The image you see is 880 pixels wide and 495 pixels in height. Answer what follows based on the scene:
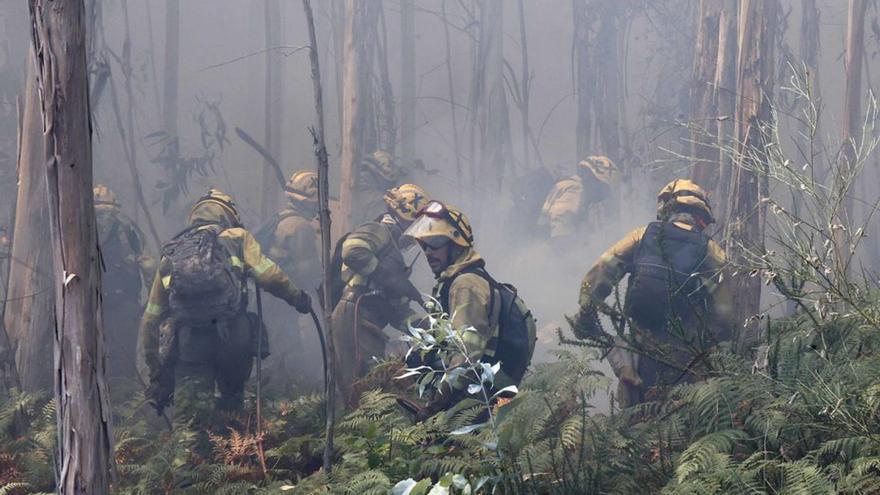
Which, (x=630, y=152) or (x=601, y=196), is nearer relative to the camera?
(x=601, y=196)

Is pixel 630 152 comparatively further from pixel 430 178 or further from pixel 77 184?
pixel 77 184

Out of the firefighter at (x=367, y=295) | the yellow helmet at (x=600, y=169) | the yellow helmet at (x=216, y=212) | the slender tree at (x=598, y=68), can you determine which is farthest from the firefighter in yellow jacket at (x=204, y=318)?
the slender tree at (x=598, y=68)

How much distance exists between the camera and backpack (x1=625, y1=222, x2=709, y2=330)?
5.93 metres

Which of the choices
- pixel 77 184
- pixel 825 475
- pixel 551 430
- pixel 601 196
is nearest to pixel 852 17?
pixel 601 196

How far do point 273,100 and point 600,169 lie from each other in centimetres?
555

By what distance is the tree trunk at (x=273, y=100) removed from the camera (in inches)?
585

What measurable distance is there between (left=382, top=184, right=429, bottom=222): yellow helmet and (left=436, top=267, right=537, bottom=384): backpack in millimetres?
2799

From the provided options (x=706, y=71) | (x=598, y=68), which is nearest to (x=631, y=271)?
(x=706, y=71)

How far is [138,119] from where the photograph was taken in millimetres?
15453

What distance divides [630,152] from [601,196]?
7.51ft

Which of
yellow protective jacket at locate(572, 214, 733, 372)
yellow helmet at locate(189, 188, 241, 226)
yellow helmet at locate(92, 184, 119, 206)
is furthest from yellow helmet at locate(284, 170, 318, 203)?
yellow protective jacket at locate(572, 214, 733, 372)

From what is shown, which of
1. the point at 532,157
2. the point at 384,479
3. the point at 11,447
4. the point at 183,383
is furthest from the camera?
the point at 532,157

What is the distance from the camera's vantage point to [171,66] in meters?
15.6

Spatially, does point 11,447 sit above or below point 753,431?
below
